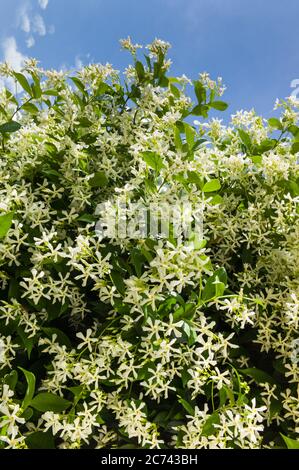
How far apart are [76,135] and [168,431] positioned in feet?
3.30

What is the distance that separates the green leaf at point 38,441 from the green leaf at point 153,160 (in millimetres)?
734

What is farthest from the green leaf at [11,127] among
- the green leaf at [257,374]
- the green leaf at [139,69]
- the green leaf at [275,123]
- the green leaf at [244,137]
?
the green leaf at [257,374]

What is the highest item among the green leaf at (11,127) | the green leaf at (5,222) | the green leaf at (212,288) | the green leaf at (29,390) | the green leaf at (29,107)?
the green leaf at (29,107)

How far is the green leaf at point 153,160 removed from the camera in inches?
55.4

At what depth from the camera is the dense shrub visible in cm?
129

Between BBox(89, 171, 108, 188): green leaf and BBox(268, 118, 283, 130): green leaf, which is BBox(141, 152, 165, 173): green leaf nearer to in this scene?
BBox(89, 171, 108, 188): green leaf

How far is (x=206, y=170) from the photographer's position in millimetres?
1607

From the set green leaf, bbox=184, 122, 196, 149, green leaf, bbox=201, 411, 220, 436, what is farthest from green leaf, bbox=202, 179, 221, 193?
green leaf, bbox=201, 411, 220, 436

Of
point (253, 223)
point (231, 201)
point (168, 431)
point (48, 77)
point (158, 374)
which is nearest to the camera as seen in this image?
point (158, 374)

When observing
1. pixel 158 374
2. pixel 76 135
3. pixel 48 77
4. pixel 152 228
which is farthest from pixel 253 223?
pixel 48 77

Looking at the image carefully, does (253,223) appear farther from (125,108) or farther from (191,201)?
(125,108)

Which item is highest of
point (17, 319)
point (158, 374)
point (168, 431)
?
point (17, 319)

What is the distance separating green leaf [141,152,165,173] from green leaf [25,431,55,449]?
2.41 ft

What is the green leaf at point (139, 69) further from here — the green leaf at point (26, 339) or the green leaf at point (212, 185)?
the green leaf at point (26, 339)
